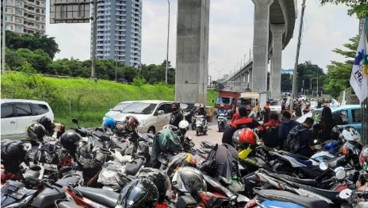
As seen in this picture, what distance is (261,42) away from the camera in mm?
38906

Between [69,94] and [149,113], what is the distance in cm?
838

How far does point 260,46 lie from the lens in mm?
39094

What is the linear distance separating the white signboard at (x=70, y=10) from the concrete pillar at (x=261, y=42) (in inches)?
700

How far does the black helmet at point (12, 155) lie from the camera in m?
5.35

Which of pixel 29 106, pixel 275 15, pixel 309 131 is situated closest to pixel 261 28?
pixel 275 15

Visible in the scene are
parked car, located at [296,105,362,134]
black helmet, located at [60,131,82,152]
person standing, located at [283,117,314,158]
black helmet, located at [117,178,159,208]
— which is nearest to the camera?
black helmet, located at [117,178,159,208]

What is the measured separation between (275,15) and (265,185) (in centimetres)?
4654

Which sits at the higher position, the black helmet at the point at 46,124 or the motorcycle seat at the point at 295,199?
the black helmet at the point at 46,124

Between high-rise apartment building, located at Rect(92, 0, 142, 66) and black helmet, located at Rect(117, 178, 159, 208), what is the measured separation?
162ft

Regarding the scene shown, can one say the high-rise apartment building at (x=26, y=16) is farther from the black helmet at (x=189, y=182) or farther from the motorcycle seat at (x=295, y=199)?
the motorcycle seat at (x=295, y=199)

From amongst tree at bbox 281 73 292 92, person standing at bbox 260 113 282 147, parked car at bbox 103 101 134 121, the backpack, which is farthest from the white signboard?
tree at bbox 281 73 292 92

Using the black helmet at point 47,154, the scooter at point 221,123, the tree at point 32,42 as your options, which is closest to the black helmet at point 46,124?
the black helmet at point 47,154

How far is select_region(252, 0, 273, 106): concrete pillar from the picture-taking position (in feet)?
125

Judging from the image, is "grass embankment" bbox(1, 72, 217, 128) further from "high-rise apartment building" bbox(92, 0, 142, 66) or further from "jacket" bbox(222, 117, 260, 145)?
"high-rise apartment building" bbox(92, 0, 142, 66)
